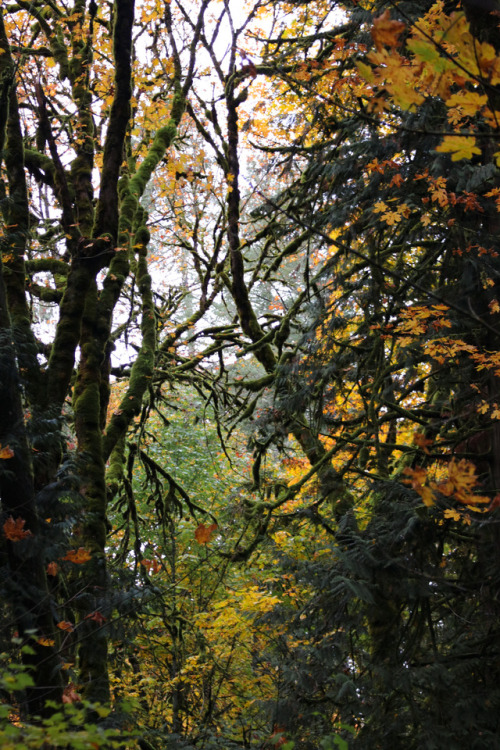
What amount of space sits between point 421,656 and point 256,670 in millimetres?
5209

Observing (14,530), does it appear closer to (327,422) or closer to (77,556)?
(77,556)

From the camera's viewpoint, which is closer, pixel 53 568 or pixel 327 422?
pixel 53 568

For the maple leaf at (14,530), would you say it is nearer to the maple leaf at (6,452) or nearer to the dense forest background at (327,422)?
the dense forest background at (327,422)

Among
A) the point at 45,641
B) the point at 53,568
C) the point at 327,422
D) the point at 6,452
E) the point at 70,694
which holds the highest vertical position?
the point at 327,422

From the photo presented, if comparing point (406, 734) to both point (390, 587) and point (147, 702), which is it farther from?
point (147, 702)

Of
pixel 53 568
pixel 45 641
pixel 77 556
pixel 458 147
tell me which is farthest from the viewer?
pixel 53 568

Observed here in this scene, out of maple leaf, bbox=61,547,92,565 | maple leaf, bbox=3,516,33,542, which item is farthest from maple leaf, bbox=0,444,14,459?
maple leaf, bbox=61,547,92,565

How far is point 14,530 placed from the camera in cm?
298

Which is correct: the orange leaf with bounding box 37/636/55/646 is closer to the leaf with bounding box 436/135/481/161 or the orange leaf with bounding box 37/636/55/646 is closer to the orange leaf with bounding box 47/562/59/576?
the orange leaf with bounding box 47/562/59/576

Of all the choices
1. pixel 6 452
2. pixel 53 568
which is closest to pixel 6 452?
pixel 6 452

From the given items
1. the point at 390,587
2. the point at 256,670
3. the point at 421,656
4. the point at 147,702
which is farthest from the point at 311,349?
the point at 147,702

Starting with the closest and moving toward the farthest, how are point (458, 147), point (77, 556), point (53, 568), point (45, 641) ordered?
point (458, 147) → point (45, 641) → point (77, 556) → point (53, 568)

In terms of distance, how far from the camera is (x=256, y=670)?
8.49 meters

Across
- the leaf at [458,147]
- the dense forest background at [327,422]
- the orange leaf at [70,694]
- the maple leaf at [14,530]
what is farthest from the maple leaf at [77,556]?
the leaf at [458,147]
